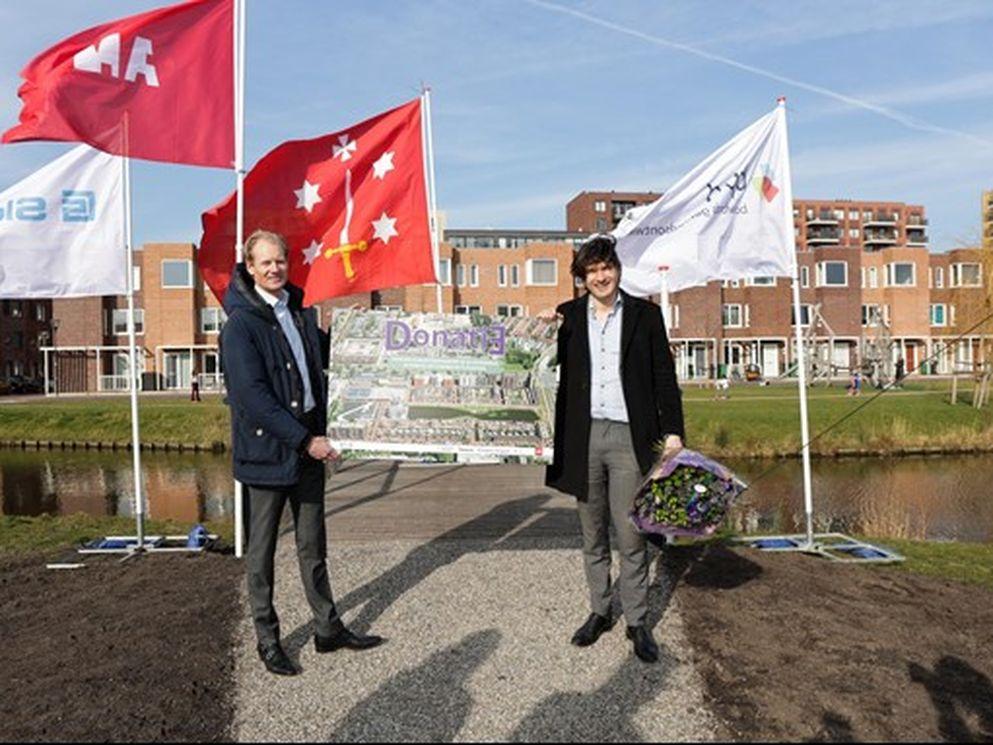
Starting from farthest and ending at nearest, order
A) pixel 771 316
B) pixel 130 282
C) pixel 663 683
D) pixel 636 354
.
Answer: pixel 771 316, pixel 130 282, pixel 636 354, pixel 663 683

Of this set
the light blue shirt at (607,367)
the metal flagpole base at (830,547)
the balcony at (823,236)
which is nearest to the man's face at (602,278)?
the light blue shirt at (607,367)

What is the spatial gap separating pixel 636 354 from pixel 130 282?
4899mm

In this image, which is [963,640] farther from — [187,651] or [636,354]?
[187,651]

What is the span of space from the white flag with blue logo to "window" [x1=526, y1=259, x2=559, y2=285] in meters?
45.4

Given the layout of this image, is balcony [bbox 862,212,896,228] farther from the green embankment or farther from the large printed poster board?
the large printed poster board

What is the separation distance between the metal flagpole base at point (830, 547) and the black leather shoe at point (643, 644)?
3.06 m

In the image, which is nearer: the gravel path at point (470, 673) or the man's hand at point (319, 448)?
the gravel path at point (470, 673)

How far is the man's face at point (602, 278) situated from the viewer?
491 cm

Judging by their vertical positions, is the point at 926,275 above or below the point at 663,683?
above

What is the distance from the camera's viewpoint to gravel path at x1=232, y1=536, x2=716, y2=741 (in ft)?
12.6

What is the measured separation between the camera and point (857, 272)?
192 feet

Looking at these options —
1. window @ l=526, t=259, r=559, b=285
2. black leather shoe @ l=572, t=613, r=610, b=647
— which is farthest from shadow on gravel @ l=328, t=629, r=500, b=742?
window @ l=526, t=259, r=559, b=285

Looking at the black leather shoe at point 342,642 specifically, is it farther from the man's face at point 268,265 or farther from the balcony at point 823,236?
the balcony at point 823,236

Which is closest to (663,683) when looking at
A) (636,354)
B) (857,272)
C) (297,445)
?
(636,354)
